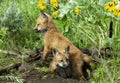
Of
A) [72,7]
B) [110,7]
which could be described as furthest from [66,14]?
[110,7]

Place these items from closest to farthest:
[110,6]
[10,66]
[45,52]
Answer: [110,6]
[10,66]
[45,52]

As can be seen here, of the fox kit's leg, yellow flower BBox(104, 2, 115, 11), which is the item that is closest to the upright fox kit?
the fox kit's leg

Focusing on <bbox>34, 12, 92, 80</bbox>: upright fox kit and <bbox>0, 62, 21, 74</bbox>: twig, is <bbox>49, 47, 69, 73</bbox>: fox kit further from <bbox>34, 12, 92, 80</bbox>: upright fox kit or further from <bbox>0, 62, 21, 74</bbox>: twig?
<bbox>0, 62, 21, 74</bbox>: twig

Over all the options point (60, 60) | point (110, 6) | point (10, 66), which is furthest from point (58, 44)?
point (110, 6)

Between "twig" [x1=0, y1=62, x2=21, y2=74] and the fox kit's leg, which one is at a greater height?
the fox kit's leg

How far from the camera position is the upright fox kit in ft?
22.2

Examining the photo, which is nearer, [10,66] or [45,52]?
[10,66]

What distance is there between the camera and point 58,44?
7055 millimetres

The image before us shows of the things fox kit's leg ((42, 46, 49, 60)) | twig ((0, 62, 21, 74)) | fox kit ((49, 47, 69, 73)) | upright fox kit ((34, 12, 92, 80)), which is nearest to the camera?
fox kit ((49, 47, 69, 73))

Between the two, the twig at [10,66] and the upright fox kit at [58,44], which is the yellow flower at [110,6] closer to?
the upright fox kit at [58,44]

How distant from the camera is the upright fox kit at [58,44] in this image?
6773mm

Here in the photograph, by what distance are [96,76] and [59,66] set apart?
543 mm

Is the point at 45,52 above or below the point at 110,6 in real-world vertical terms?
below

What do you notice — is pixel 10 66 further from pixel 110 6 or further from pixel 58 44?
pixel 110 6
